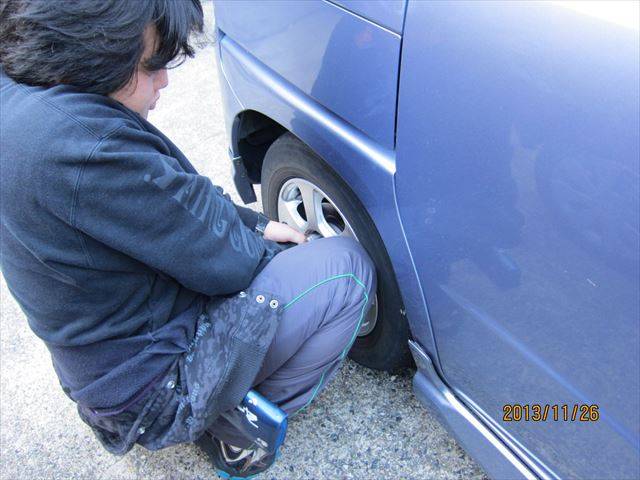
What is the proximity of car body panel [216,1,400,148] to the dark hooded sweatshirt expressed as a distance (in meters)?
0.39

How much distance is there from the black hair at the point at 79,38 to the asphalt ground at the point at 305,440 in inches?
46.6

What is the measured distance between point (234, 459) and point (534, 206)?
114cm

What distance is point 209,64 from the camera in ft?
13.0

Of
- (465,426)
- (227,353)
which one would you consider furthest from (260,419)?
(465,426)

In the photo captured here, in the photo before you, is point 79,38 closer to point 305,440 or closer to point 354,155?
point 354,155

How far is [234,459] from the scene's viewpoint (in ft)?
5.60

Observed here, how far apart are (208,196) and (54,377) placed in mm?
1184

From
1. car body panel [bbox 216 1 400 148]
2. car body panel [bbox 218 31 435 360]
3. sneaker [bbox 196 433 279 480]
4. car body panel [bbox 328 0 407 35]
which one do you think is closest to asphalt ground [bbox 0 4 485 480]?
sneaker [bbox 196 433 279 480]

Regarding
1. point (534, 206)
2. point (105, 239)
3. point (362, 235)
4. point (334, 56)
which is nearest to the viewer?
point (534, 206)

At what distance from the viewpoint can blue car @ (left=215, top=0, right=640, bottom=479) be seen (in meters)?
0.93

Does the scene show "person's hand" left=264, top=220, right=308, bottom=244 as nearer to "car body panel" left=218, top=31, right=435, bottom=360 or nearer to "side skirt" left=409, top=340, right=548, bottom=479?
"car body panel" left=218, top=31, right=435, bottom=360

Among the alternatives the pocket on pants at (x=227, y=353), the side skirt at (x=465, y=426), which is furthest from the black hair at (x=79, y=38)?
the side skirt at (x=465, y=426)

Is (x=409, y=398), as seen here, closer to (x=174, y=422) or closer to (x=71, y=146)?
(x=174, y=422)

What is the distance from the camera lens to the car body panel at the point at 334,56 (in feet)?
4.20
